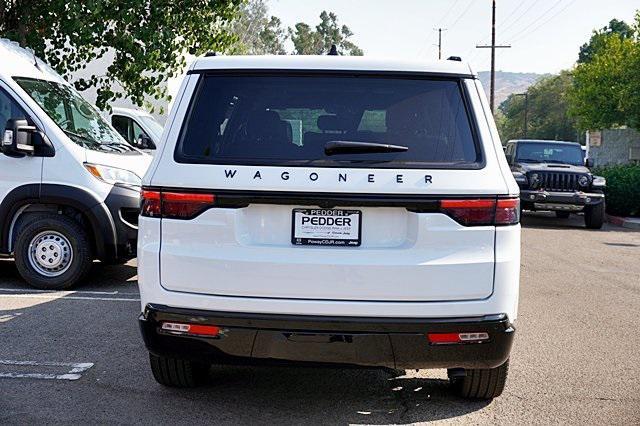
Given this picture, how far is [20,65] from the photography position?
350 inches

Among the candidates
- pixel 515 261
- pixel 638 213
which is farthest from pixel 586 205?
pixel 515 261

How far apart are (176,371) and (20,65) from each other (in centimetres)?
520

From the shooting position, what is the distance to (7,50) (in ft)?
29.1

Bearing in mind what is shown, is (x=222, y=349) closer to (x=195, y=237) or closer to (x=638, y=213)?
(x=195, y=237)

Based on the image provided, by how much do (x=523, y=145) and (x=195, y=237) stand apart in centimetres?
1549

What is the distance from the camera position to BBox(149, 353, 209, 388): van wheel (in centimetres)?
493

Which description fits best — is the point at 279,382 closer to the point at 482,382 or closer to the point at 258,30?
the point at 482,382

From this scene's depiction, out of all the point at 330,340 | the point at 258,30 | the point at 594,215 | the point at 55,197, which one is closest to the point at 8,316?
the point at 55,197

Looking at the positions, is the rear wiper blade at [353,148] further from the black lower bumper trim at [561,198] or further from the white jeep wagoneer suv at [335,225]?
the black lower bumper trim at [561,198]

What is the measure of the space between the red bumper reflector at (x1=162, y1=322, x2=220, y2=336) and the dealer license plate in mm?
617

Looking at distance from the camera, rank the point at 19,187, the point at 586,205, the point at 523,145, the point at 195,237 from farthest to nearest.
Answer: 1. the point at 523,145
2. the point at 586,205
3. the point at 19,187
4. the point at 195,237

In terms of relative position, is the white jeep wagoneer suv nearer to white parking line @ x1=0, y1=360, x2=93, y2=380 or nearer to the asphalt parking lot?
the asphalt parking lot

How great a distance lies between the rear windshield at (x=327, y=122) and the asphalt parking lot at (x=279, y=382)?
1.52 m

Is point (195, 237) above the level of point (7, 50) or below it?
below
